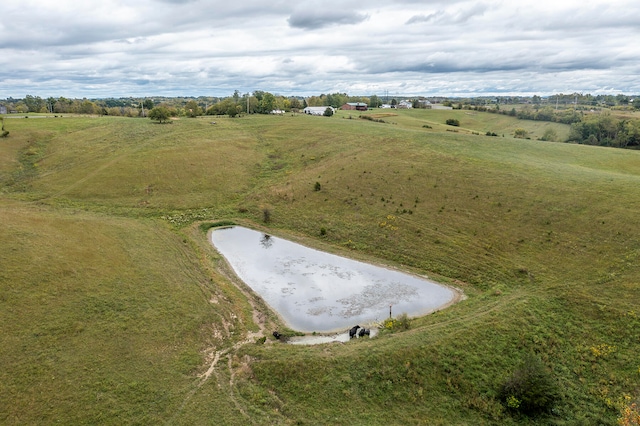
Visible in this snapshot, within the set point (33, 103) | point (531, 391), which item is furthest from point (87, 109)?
point (531, 391)

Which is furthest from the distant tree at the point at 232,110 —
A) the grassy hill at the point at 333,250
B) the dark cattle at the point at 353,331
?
the dark cattle at the point at 353,331

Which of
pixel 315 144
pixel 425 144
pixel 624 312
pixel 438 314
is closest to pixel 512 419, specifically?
pixel 438 314

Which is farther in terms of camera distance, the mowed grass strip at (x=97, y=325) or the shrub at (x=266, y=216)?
the shrub at (x=266, y=216)

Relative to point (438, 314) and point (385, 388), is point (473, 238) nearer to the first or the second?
point (438, 314)

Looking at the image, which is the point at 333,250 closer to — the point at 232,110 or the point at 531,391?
the point at 531,391

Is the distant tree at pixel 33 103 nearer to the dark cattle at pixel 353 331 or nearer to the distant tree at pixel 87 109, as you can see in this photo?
the distant tree at pixel 87 109

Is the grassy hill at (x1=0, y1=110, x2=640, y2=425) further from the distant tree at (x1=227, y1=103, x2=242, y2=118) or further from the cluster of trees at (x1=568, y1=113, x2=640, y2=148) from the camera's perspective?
the distant tree at (x1=227, y1=103, x2=242, y2=118)
